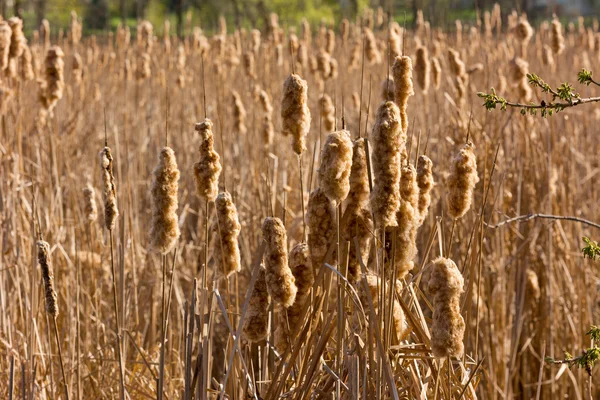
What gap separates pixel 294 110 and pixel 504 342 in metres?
1.37

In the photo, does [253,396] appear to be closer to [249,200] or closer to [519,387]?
[519,387]

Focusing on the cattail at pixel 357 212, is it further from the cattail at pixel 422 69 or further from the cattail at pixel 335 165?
the cattail at pixel 422 69

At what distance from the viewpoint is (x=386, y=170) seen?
1078mm

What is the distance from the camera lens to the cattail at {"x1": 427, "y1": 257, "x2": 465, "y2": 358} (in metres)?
1.10

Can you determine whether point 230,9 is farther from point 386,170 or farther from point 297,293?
point 386,170

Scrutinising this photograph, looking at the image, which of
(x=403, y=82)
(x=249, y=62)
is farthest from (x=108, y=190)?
(x=249, y=62)

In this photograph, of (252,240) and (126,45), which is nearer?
(252,240)

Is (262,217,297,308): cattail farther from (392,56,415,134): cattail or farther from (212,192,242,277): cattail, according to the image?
(392,56,415,134): cattail

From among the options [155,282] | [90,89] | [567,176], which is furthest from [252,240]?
[90,89]

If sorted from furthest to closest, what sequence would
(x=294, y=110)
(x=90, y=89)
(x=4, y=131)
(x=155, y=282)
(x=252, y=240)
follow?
1. (x=90, y=89)
2. (x=4, y=131)
3. (x=252, y=240)
4. (x=155, y=282)
5. (x=294, y=110)

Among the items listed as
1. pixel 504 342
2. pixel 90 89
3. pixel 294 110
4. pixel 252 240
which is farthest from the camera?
pixel 90 89

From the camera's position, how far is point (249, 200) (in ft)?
11.4

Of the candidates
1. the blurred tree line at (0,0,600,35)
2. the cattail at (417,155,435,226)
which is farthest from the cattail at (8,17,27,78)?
the blurred tree line at (0,0,600,35)

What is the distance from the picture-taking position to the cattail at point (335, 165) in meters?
1.14
